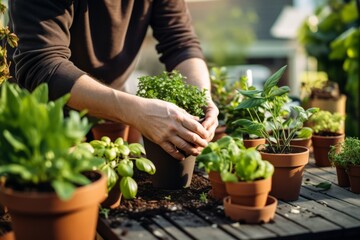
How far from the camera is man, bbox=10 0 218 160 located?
1.91m

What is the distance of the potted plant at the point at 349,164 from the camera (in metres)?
1.97

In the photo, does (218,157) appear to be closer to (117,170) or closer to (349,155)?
(117,170)

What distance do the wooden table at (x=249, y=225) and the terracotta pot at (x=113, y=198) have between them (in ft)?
0.29

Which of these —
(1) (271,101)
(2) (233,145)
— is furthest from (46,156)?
(1) (271,101)

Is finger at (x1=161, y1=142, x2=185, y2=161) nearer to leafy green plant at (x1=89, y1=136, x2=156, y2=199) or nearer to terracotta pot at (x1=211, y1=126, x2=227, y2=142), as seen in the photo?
leafy green plant at (x1=89, y1=136, x2=156, y2=199)

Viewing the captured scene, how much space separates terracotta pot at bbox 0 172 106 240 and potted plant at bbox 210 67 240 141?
1.20m

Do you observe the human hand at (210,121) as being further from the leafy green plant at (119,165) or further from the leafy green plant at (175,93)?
the leafy green plant at (119,165)

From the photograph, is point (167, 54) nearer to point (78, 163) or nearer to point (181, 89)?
point (181, 89)

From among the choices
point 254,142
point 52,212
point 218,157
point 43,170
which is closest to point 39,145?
point 43,170

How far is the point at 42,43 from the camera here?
2078 mm

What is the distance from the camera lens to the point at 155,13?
2.71 meters

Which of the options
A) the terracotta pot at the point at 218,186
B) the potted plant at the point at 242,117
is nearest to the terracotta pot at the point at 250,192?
the terracotta pot at the point at 218,186

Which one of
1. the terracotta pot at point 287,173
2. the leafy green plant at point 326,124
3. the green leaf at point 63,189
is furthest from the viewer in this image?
the leafy green plant at point 326,124

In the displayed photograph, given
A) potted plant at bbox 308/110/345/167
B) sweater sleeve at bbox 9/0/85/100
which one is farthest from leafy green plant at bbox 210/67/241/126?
sweater sleeve at bbox 9/0/85/100
